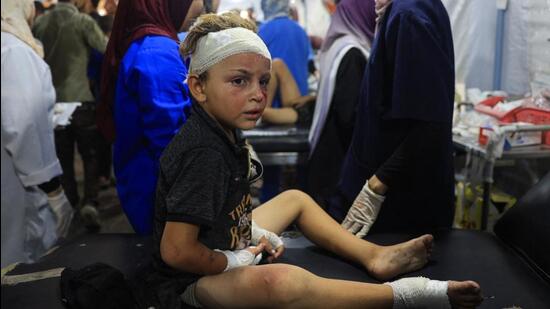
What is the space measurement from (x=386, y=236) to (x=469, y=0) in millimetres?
771

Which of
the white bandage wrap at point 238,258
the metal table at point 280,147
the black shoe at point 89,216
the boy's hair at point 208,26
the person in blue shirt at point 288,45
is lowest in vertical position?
the black shoe at point 89,216

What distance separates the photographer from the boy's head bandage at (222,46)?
114 centimetres

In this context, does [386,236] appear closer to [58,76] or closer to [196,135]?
[196,135]

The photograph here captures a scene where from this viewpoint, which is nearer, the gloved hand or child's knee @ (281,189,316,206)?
the gloved hand

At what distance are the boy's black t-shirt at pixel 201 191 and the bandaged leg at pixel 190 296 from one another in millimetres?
12

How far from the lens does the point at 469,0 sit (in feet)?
5.10

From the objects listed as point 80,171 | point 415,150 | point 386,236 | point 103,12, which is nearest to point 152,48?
point 103,12

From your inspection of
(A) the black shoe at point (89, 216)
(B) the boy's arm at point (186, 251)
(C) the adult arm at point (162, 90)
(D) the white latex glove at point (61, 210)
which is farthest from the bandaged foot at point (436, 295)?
(A) the black shoe at point (89, 216)

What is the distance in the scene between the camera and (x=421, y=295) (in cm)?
122

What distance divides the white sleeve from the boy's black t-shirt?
52 centimetres

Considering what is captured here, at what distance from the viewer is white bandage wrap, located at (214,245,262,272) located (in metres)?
1.24

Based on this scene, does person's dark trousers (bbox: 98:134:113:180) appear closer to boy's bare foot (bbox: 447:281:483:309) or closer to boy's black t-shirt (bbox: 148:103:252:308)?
boy's black t-shirt (bbox: 148:103:252:308)

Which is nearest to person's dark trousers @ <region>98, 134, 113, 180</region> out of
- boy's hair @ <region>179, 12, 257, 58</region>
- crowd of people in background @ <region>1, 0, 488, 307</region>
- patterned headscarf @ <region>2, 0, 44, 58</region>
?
crowd of people in background @ <region>1, 0, 488, 307</region>

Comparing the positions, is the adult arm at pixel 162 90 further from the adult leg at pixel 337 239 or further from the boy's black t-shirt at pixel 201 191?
the adult leg at pixel 337 239
